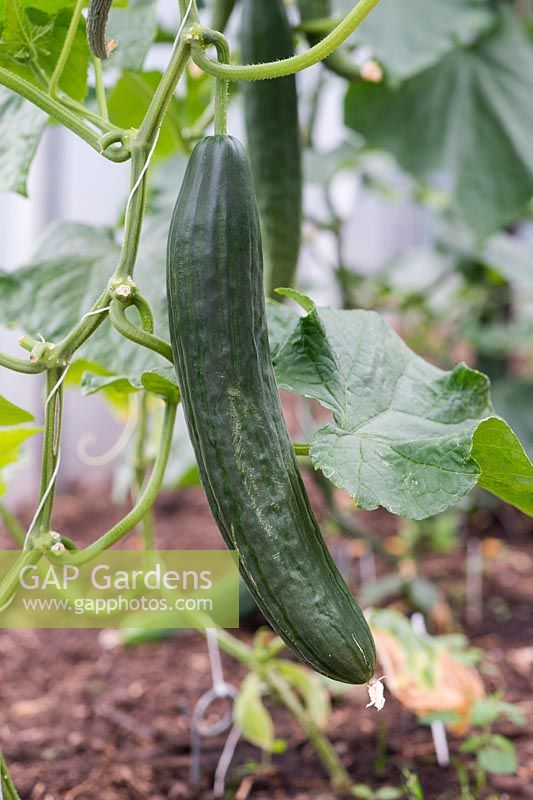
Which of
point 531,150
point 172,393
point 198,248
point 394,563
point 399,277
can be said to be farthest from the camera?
point 399,277

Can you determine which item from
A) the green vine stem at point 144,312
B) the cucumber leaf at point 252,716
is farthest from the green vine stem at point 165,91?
the cucumber leaf at point 252,716

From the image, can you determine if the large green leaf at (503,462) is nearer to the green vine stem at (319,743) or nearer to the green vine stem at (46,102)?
the green vine stem at (46,102)

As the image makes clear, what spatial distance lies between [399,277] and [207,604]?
1671 mm

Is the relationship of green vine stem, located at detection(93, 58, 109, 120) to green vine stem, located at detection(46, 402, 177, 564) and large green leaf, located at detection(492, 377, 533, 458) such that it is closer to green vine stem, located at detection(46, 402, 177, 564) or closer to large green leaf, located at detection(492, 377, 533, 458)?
green vine stem, located at detection(46, 402, 177, 564)

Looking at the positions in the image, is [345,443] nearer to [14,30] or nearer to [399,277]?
[14,30]

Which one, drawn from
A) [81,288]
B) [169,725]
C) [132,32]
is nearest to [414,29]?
[132,32]

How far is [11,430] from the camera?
88cm

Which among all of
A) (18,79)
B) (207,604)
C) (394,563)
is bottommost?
(394,563)

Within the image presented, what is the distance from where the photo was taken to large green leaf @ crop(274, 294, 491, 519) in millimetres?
688

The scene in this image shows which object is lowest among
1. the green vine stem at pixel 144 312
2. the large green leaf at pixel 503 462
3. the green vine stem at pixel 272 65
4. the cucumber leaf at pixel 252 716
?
the cucumber leaf at pixel 252 716

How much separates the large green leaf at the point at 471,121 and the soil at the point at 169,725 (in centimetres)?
72

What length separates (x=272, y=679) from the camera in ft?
4.05

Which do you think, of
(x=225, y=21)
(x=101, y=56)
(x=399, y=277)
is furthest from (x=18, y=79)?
(x=399, y=277)

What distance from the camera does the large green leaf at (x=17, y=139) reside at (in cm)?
93
